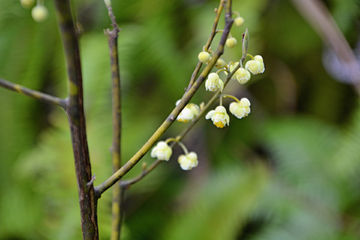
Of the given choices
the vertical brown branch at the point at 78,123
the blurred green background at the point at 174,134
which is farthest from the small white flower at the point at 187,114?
the blurred green background at the point at 174,134

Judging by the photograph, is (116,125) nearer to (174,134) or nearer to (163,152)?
(163,152)

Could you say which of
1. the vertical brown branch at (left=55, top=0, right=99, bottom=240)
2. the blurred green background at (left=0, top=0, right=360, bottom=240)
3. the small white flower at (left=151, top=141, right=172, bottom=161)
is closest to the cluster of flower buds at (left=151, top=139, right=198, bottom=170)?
the small white flower at (left=151, top=141, right=172, bottom=161)

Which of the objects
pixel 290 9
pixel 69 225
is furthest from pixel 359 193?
pixel 69 225

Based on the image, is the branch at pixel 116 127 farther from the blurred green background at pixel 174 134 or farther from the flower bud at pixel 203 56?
the blurred green background at pixel 174 134

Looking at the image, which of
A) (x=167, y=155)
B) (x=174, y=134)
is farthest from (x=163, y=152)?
(x=174, y=134)

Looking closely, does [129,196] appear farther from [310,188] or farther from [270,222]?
[310,188]

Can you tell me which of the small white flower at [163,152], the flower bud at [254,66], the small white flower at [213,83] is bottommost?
the small white flower at [163,152]
